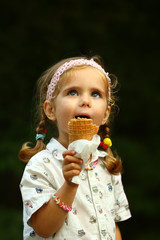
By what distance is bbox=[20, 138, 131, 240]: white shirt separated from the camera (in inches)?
63.0

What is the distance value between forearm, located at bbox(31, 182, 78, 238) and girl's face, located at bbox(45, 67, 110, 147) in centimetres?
34

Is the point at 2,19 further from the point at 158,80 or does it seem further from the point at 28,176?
the point at 28,176

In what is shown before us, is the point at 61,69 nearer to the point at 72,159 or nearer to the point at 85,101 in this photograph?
the point at 85,101

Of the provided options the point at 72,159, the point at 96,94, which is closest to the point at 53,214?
the point at 72,159

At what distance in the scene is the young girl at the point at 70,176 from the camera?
153 centimetres

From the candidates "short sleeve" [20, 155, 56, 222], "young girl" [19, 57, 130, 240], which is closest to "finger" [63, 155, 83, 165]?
"young girl" [19, 57, 130, 240]

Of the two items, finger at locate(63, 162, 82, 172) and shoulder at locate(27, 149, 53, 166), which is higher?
shoulder at locate(27, 149, 53, 166)

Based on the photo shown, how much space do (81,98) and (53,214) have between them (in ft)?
1.81

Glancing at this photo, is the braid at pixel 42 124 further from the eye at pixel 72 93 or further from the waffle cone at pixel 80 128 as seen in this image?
the waffle cone at pixel 80 128

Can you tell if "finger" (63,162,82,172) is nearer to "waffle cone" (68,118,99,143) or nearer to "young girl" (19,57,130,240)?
"young girl" (19,57,130,240)

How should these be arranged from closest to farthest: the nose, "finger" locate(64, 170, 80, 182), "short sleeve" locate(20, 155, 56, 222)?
"finger" locate(64, 170, 80, 182), "short sleeve" locate(20, 155, 56, 222), the nose

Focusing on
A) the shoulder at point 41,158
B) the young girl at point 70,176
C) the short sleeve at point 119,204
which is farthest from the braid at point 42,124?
the short sleeve at point 119,204

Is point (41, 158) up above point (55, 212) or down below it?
above

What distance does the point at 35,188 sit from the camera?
1606 millimetres
